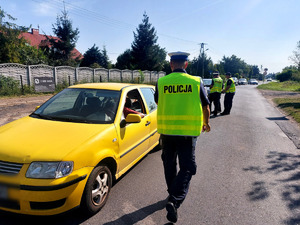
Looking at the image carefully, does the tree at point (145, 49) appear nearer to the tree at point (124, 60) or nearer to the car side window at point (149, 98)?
the tree at point (124, 60)

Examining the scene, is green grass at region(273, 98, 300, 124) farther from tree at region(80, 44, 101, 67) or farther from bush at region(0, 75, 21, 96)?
tree at region(80, 44, 101, 67)

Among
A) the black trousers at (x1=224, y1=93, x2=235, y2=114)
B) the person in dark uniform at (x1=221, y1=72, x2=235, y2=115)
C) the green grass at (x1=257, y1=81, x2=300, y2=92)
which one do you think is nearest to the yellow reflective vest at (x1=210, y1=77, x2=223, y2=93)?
the person in dark uniform at (x1=221, y1=72, x2=235, y2=115)

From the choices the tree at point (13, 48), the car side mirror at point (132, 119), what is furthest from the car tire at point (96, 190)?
the tree at point (13, 48)

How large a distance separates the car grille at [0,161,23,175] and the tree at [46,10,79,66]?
87.8 ft

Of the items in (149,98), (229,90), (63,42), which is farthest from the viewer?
(63,42)

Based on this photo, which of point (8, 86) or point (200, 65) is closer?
point (8, 86)

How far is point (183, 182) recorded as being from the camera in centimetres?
258

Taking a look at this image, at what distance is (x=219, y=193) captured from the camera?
3260 mm

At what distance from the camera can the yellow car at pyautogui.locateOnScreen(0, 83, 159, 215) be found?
2189 millimetres

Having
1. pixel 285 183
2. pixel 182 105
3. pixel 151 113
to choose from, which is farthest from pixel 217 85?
pixel 182 105

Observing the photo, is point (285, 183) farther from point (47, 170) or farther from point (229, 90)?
point (229, 90)

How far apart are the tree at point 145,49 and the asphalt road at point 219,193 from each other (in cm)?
3621

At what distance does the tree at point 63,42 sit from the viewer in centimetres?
2680

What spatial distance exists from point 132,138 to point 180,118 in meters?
1.14
